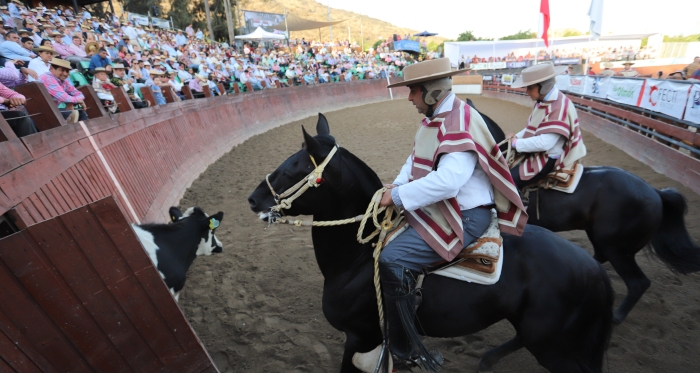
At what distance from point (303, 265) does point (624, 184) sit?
13.3ft

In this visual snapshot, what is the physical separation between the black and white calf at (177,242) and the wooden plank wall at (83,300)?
120 cm

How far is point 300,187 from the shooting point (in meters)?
2.50

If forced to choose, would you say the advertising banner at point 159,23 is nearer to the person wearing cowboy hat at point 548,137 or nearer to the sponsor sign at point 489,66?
the sponsor sign at point 489,66

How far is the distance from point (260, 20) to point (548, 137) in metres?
46.6

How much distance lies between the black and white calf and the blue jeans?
9.10ft

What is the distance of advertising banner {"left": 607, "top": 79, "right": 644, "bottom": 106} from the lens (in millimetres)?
9141

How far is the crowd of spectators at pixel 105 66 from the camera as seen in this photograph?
5812 millimetres

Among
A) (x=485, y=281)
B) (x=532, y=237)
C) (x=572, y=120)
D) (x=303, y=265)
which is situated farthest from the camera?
(x=303, y=265)

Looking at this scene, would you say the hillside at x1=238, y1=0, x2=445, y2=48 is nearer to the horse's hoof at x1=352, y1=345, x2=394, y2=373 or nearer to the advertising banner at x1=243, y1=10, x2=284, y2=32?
the advertising banner at x1=243, y1=10, x2=284, y2=32

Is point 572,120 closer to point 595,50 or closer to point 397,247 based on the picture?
point 397,247

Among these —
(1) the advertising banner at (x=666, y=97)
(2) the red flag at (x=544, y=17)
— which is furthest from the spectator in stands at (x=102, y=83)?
(2) the red flag at (x=544, y=17)

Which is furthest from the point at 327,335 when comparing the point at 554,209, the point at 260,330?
the point at 554,209

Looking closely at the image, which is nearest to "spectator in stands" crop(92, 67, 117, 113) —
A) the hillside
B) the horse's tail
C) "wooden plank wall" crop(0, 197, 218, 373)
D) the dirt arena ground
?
the dirt arena ground

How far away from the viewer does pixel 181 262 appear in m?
4.45
